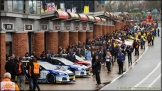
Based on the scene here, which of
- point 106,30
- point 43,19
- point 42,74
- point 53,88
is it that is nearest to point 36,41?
point 43,19

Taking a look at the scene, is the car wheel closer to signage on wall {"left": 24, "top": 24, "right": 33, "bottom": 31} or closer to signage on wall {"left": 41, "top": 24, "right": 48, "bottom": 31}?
signage on wall {"left": 24, "top": 24, "right": 33, "bottom": 31}

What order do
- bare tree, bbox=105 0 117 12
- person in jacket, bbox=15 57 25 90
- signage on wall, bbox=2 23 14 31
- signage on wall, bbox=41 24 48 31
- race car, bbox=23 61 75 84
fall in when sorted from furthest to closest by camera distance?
bare tree, bbox=105 0 117 12
signage on wall, bbox=41 24 48 31
signage on wall, bbox=2 23 14 31
race car, bbox=23 61 75 84
person in jacket, bbox=15 57 25 90

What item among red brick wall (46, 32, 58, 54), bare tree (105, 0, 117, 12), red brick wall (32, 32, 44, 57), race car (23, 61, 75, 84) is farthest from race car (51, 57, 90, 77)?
bare tree (105, 0, 117, 12)

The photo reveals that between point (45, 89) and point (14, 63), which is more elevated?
point (14, 63)

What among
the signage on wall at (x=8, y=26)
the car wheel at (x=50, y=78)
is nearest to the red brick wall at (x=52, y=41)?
the signage on wall at (x=8, y=26)

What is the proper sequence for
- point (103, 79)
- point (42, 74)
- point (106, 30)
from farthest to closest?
point (106, 30)
point (103, 79)
point (42, 74)

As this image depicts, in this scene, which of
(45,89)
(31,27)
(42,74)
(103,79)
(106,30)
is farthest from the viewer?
(106,30)

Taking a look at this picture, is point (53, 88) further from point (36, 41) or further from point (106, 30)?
point (106, 30)

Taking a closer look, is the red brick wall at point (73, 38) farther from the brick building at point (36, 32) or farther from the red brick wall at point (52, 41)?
the red brick wall at point (52, 41)

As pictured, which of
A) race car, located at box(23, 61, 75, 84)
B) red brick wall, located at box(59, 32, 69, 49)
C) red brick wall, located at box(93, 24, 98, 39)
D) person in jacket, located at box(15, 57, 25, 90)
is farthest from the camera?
red brick wall, located at box(93, 24, 98, 39)

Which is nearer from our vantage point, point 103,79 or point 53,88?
point 53,88

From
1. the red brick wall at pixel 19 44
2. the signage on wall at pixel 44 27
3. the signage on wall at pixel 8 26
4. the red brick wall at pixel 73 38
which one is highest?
the signage on wall at pixel 8 26

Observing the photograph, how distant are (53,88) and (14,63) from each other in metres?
2.74

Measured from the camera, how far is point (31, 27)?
28391 millimetres
